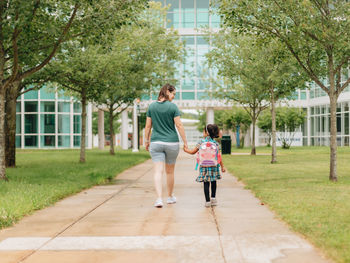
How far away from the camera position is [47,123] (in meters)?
49.4

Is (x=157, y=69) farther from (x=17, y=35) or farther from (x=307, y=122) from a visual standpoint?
(x=307, y=122)

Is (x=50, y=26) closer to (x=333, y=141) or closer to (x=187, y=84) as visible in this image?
(x=333, y=141)

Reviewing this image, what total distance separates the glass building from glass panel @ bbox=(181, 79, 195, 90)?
11.4m

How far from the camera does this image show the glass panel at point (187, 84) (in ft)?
180

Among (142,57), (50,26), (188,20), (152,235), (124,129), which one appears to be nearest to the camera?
(152,235)

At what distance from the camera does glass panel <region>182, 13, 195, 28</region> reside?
54.9m

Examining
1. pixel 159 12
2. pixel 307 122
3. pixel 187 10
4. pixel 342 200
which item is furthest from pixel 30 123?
pixel 342 200

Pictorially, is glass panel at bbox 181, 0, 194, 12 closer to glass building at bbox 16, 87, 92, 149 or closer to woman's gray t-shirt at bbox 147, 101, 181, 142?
glass building at bbox 16, 87, 92, 149

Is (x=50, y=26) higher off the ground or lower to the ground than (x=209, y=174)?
higher

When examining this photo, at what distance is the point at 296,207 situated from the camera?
8.46 meters

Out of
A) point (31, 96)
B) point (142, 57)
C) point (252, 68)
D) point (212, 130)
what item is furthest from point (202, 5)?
point (212, 130)

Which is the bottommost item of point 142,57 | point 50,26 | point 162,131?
point 162,131

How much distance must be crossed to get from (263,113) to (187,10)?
13386 mm

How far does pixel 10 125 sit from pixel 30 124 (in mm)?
30115
